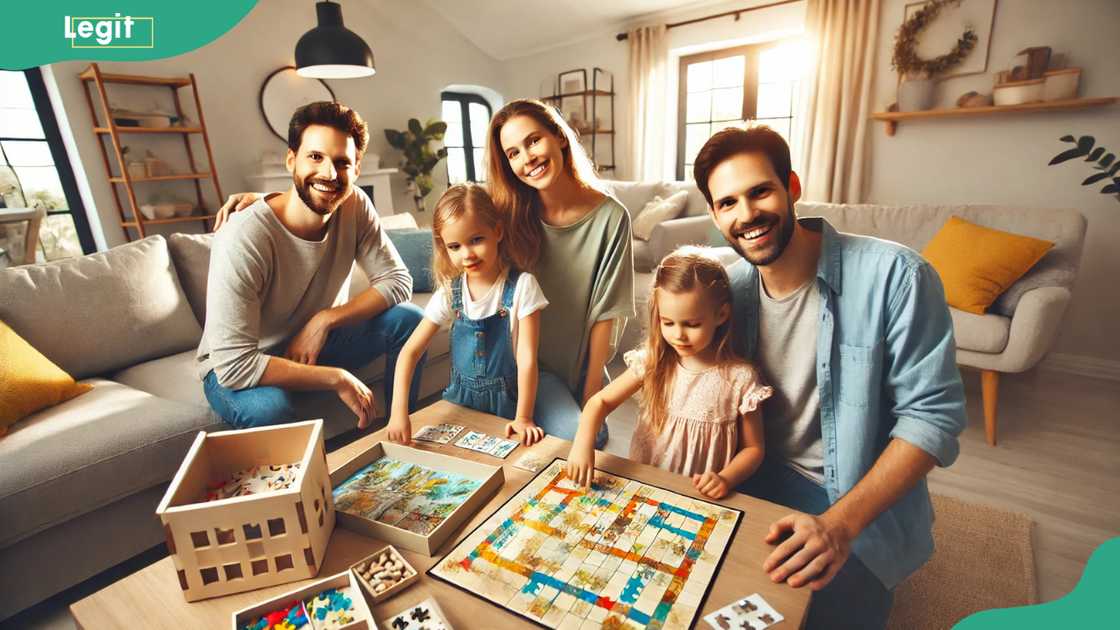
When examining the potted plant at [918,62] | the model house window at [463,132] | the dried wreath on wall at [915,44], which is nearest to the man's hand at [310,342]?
the potted plant at [918,62]

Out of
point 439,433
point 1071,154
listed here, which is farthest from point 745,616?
point 1071,154

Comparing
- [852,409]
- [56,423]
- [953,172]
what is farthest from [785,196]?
[953,172]

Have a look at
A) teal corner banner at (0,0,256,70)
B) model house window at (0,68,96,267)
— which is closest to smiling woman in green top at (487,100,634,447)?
teal corner banner at (0,0,256,70)

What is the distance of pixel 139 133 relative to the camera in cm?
362

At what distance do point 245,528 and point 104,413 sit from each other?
1164 millimetres

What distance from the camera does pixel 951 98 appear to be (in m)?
3.27

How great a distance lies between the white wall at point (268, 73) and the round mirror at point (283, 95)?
0.05 metres

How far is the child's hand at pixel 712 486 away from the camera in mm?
989

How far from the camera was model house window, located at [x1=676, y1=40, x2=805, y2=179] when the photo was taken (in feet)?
13.9

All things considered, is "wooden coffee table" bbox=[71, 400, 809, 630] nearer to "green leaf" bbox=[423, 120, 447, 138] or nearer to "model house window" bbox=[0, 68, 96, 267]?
"model house window" bbox=[0, 68, 96, 267]

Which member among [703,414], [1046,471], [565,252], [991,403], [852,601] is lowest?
[1046,471]

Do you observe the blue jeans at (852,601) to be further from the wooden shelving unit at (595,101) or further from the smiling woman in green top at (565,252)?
the wooden shelving unit at (595,101)

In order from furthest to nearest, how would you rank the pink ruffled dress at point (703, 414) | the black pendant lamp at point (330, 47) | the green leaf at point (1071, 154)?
the black pendant lamp at point (330, 47), the green leaf at point (1071, 154), the pink ruffled dress at point (703, 414)

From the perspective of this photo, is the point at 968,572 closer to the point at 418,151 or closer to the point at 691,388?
the point at 691,388
